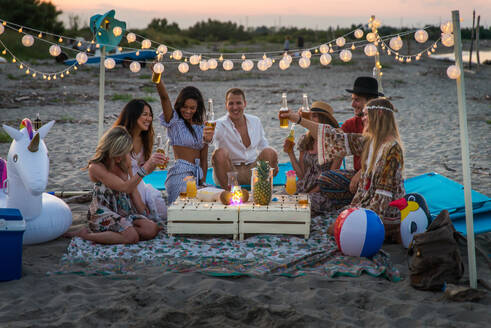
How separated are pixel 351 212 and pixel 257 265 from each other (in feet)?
3.04

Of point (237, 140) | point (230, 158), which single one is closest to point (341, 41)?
point (237, 140)

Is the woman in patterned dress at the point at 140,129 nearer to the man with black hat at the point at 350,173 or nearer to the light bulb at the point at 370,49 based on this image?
the man with black hat at the point at 350,173

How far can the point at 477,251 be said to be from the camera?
451cm

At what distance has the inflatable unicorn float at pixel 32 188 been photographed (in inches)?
169

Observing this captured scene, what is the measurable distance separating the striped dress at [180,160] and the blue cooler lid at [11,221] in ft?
6.80

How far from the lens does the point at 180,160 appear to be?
5.93m

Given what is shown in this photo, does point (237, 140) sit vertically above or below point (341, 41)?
below

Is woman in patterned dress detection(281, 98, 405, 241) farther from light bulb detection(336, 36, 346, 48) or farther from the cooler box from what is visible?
the cooler box

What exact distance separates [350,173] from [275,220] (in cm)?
117

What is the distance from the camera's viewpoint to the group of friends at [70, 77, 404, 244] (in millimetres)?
4691

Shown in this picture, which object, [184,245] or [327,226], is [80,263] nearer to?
[184,245]

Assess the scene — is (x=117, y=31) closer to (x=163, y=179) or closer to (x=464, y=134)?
(x=163, y=179)

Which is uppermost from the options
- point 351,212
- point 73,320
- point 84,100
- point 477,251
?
point 84,100

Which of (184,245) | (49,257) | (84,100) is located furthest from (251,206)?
(84,100)
